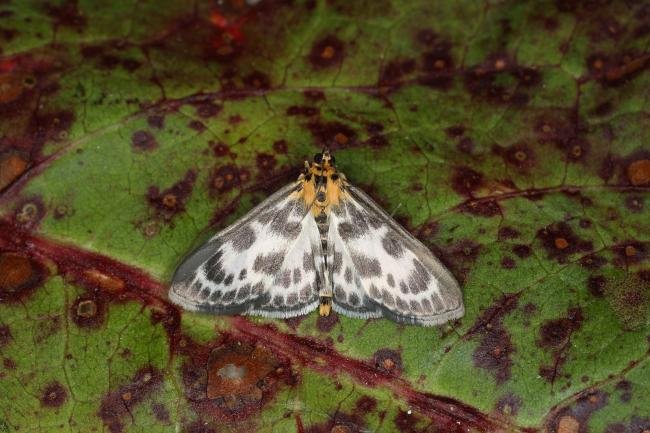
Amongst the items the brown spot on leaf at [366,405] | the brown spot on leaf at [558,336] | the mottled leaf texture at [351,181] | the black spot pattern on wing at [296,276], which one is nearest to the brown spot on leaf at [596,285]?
the mottled leaf texture at [351,181]

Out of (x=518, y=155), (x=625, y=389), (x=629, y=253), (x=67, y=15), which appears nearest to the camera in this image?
(x=625, y=389)

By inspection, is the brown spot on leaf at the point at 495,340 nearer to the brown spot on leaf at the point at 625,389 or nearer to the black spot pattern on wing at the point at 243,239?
the brown spot on leaf at the point at 625,389

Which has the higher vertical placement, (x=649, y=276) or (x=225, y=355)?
(x=649, y=276)

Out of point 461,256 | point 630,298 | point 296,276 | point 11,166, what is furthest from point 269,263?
point 630,298

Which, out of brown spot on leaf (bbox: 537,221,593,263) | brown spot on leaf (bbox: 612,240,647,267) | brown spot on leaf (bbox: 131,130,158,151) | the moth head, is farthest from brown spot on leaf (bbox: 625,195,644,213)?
brown spot on leaf (bbox: 131,130,158,151)

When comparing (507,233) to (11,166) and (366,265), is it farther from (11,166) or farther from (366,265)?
(11,166)

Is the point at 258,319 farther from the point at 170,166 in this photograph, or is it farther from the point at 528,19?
the point at 528,19

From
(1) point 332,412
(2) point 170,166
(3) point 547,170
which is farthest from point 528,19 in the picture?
(1) point 332,412
